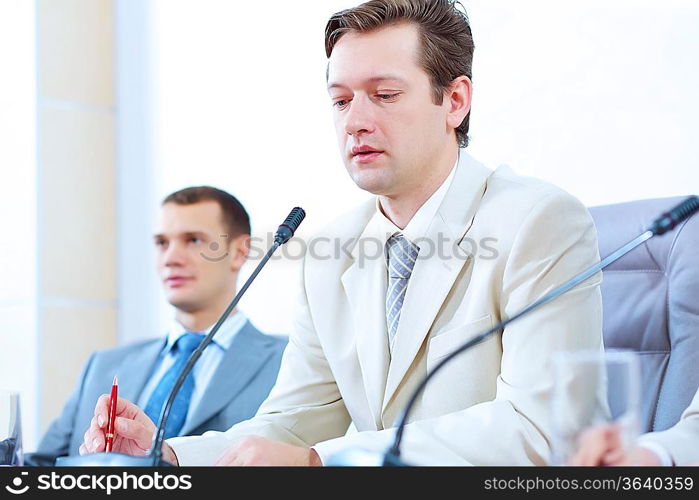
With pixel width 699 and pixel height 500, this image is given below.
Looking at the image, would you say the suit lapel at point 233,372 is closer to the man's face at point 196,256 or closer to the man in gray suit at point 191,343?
the man in gray suit at point 191,343

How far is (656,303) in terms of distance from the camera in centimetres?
182

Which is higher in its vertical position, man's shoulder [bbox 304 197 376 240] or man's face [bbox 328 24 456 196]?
man's face [bbox 328 24 456 196]

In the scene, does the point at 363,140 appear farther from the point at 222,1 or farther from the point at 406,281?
the point at 222,1

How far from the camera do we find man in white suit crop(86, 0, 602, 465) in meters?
1.51

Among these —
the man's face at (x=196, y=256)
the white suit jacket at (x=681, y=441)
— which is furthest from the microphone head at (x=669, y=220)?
the man's face at (x=196, y=256)

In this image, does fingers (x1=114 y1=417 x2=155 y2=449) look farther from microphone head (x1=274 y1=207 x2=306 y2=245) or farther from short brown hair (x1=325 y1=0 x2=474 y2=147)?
short brown hair (x1=325 y1=0 x2=474 y2=147)

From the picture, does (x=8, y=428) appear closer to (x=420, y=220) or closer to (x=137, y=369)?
(x=420, y=220)

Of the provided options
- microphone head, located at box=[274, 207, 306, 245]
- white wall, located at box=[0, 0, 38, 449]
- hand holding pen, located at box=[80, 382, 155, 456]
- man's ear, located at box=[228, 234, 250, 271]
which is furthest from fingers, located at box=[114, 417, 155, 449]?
white wall, located at box=[0, 0, 38, 449]

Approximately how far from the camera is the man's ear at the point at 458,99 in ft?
6.40

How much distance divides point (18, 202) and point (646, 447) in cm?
327

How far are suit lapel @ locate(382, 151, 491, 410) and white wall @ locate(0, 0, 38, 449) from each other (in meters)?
2.44

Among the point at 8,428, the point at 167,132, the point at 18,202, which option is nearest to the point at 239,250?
the point at 167,132

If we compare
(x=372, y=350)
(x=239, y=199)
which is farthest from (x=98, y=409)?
(x=239, y=199)
